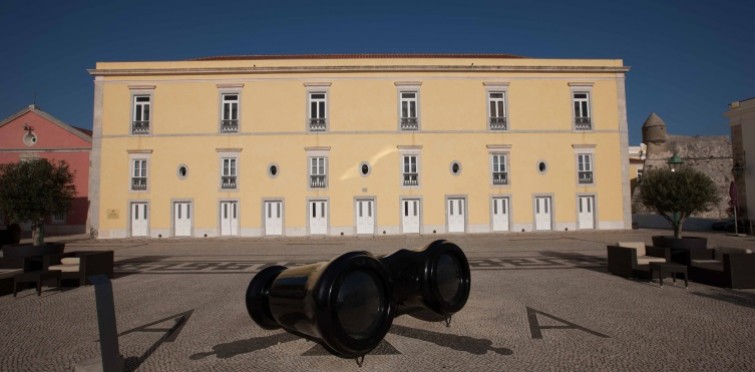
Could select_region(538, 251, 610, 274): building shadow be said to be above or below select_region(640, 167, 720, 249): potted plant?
below

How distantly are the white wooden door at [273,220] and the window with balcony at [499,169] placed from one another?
12.5 meters

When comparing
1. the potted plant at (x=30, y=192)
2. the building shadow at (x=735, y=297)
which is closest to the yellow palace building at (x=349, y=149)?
the potted plant at (x=30, y=192)

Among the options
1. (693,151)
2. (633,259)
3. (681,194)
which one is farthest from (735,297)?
(693,151)

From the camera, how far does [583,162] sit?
83.8ft

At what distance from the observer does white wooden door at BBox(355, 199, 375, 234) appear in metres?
24.5

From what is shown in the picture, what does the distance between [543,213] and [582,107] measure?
7.06 meters

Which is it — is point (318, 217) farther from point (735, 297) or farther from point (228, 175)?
→ point (735, 297)

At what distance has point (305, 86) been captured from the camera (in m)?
25.1

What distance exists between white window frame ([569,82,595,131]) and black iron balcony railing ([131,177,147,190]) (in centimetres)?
2556

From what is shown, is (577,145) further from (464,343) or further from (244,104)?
(464,343)

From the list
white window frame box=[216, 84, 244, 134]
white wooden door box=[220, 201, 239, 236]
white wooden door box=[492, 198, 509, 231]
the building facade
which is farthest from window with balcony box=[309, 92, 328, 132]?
the building facade

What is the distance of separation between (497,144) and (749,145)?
15699mm

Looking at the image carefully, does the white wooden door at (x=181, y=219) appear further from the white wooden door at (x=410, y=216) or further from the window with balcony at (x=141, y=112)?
the white wooden door at (x=410, y=216)

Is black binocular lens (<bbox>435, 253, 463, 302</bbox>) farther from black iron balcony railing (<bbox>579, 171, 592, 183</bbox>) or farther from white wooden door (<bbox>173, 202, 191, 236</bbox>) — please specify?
black iron balcony railing (<bbox>579, 171, 592, 183</bbox>)
